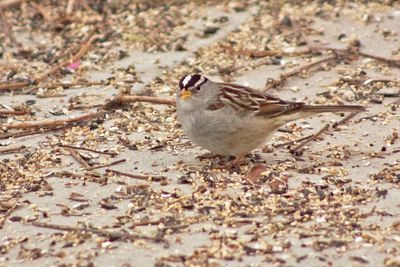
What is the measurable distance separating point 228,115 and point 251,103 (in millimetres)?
184

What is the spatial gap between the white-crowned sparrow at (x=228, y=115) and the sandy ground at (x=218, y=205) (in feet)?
0.58

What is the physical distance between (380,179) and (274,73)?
228cm

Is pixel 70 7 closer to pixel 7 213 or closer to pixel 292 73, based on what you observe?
pixel 292 73

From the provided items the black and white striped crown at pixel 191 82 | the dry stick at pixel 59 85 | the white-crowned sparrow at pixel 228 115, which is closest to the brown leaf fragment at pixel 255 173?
the white-crowned sparrow at pixel 228 115

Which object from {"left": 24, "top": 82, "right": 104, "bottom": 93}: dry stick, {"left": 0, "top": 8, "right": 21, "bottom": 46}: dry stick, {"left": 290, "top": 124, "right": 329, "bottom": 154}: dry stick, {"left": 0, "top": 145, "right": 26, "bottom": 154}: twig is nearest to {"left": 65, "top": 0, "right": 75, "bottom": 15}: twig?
{"left": 0, "top": 8, "right": 21, "bottom": 46}: dry stick

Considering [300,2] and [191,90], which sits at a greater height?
[191,90]

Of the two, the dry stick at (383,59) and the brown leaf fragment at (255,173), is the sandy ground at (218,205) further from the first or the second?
the dry stick at (383,59)

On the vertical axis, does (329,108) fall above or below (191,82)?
below

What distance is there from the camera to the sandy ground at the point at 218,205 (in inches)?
185

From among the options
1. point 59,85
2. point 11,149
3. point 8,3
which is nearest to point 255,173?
point 11,149

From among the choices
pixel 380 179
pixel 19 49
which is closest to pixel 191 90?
pixel 380 179

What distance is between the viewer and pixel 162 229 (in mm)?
4965

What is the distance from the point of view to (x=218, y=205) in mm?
5281

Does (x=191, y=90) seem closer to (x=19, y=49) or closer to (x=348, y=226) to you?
(x=348, y=226)
